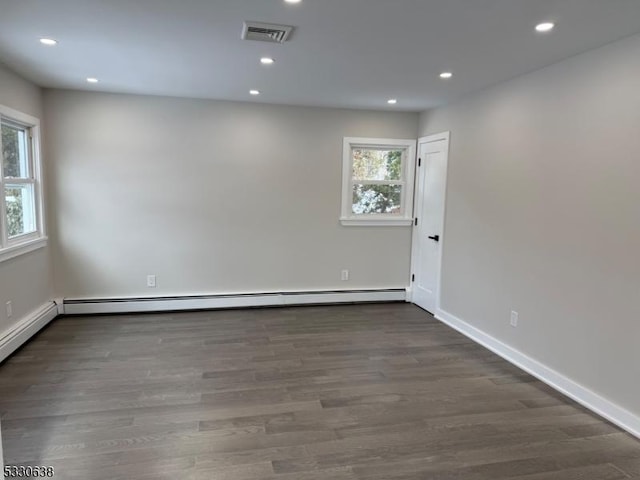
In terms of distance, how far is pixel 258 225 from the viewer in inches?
199

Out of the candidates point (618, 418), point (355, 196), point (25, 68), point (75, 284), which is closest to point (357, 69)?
point (355, 196)

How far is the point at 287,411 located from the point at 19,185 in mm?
3405

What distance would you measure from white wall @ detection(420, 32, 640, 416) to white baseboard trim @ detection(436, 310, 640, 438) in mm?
54

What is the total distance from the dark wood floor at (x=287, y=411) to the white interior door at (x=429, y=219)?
922 millimetres

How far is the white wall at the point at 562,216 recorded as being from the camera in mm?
2666

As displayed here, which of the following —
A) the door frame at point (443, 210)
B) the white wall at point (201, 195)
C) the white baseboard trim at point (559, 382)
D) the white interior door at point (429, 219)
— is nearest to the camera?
the white baseboard trim at point (559, 382)

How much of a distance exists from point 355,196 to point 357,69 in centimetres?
215

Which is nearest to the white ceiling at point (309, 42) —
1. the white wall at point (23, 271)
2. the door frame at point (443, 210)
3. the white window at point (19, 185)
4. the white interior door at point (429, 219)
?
the white wall at point (23, 271)

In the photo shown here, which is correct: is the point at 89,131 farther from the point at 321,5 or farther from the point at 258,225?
the point at 321,5

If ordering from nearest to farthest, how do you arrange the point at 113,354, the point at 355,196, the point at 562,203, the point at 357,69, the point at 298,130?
1. the point at 562,203
2. the point at 357,69
3. the point at 113,354
4. the point at 298,130
5. the point at 355,196

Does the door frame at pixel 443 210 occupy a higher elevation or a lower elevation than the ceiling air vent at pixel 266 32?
lower

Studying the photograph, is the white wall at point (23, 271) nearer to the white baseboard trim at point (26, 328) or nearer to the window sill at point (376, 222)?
the white baseboard trim at point (26, 328)

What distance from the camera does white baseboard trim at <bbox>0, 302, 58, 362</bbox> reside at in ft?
11.4

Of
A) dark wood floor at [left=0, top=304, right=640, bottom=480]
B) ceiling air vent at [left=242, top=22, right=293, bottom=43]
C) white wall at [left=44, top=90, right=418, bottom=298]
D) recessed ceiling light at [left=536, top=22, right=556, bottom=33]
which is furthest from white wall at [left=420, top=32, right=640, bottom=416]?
A: ceiling air vent at [left=242, top=22, right=293, bottom=43]
